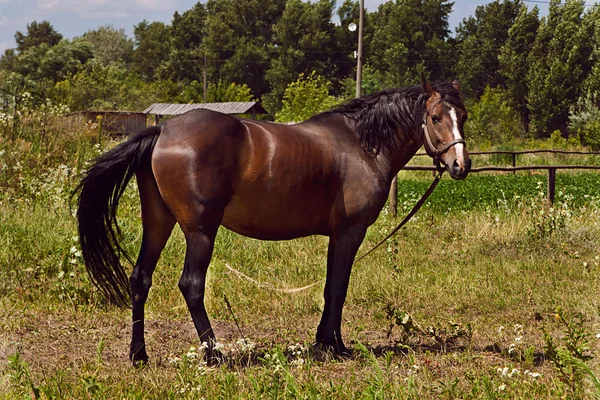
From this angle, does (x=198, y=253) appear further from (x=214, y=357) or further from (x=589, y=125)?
(x=589, y=125)

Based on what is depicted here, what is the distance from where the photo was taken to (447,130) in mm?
5000

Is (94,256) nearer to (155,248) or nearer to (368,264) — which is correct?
(155,248)

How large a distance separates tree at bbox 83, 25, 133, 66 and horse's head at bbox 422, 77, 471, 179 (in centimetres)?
8885

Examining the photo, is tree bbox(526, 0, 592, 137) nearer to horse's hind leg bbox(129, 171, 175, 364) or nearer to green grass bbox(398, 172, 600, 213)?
green grass bbox(398, 172, 600, 213)

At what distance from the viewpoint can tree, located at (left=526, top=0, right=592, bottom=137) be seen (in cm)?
4584

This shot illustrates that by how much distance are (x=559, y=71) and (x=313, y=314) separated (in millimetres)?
43846

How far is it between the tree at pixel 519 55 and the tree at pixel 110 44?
52851mm

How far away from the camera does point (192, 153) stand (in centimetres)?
455

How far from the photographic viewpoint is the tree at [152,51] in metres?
83.6

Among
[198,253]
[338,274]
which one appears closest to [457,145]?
[338,274]

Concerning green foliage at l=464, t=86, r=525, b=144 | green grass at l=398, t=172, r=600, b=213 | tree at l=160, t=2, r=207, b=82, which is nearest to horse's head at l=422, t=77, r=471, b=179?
green grass at l=398, t=172, r=600, b=213

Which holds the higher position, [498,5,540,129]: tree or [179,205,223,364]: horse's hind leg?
[498,5,540,129]: tree

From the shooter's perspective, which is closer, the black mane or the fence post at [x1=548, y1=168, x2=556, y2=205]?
the black mane

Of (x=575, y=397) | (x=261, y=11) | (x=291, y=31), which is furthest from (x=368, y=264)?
(x=261, y=11)
